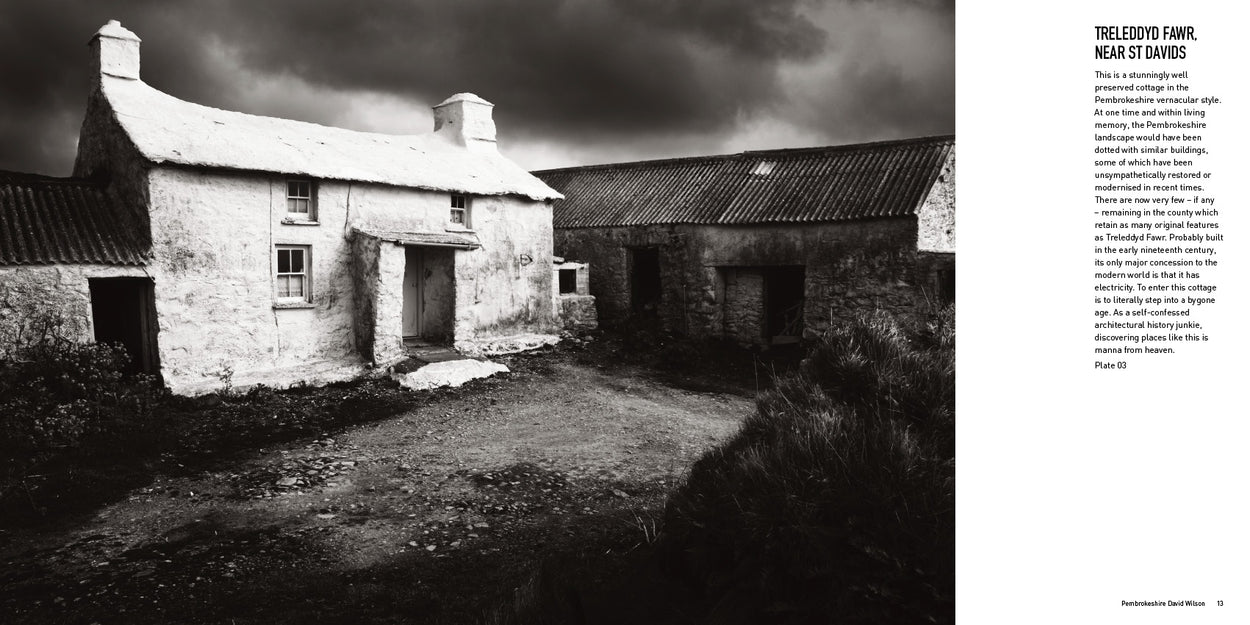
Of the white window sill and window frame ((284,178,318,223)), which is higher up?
window frame ((284,178,318,223))

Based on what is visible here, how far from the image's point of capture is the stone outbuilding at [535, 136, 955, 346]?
1232cm

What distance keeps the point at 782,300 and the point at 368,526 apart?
10319mm

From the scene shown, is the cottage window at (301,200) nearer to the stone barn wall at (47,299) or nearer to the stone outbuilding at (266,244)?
the stone outbuilding at (266,244)

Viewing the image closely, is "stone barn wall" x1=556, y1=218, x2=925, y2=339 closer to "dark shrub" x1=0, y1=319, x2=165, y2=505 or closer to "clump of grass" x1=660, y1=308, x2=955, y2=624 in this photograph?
"clump of grass" x1=660, y1=308, x2=955, y2=624

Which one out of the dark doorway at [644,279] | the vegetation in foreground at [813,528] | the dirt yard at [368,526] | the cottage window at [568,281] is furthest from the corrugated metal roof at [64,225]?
the dark doorway at [644,279]

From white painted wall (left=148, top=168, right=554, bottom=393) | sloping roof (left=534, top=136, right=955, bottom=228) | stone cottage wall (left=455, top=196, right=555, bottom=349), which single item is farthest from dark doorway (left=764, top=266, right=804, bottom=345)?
white painted wall (left=148, top=168, right=554, bottom=393)

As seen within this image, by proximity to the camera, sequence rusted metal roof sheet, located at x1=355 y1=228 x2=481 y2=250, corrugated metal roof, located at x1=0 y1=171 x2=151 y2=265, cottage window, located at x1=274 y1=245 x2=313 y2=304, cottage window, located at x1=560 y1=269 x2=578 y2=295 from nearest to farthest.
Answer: corrugated metal roof, located at x1=0 y1=171 x2=151 y2=265 < cottage window, located at x1=274 y1=245 x2=313 y2=304 < rusted metal roof sheet, located at x1=355 y1=228 x2=481 y2=250 < cottage window, located at x1=560 y1=269 x2=578 y2=295

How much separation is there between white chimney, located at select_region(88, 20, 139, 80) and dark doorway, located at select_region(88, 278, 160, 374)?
3.07 m

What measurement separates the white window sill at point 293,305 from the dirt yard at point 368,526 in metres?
2.88

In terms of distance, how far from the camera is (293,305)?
35.5 ft

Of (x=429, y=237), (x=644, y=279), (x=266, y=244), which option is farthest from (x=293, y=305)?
(x=644, y=279)
